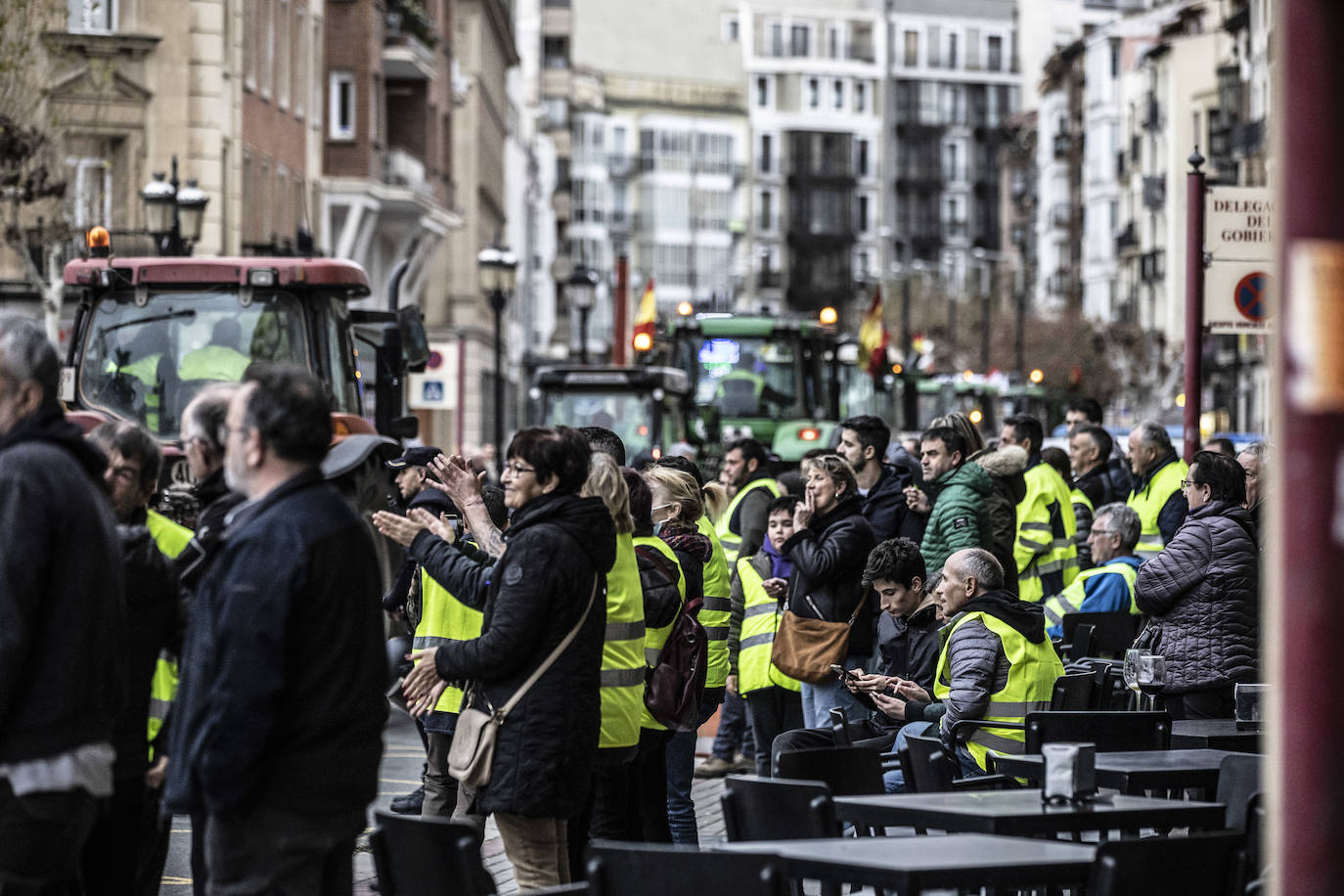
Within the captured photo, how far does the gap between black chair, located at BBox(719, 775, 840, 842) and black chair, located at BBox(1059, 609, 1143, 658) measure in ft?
18.5

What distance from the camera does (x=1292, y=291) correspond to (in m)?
2.87

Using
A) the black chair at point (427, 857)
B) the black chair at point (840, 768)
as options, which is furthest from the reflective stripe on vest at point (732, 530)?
the black chair at point (427, 857)

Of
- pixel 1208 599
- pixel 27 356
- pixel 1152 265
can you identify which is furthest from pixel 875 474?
pixel 1152 265

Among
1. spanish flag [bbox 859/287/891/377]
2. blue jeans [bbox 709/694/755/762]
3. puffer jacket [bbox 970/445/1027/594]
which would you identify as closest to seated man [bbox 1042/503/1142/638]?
puffer jacket [bbox 970/445/1027/594]

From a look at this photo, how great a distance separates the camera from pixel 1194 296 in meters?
15.0

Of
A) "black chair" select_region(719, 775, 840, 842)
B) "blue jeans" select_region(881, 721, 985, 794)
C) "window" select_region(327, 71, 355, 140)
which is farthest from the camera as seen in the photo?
"window" select_region(327, 71, 355, 140)

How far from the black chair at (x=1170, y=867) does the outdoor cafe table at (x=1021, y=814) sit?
28.3 inches

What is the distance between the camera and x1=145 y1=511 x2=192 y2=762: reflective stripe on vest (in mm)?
7320

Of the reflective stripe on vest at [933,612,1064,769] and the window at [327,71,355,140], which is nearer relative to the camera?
the reflective stripe on vest at [933,612,1064,769]

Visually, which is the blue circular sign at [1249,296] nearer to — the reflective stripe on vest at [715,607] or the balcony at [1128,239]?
the reflective stripe on vest at [715,607]

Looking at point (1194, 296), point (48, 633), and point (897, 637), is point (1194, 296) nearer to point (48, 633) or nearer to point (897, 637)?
point (897, 637)

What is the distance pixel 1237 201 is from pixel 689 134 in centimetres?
12079

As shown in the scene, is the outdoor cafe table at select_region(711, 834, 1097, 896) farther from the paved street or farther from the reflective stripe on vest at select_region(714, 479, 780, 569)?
the reflective stripe on vest at select_region(714, 479, 780, 569)

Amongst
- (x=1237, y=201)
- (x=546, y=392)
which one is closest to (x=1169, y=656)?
(x=1237, y=201)
